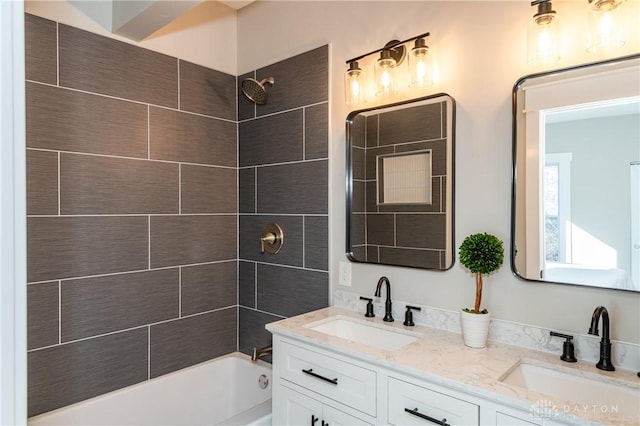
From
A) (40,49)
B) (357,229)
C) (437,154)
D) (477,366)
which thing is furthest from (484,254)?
(40,49)

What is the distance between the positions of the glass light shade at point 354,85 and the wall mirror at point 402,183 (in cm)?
8

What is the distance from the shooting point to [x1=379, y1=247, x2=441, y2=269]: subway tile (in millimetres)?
1762

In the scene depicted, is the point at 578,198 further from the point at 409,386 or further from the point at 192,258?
the point at 192,258

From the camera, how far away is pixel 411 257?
1838mm

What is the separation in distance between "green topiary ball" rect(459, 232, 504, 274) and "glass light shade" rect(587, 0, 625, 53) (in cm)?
75

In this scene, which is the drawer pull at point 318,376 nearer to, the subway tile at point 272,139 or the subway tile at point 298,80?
the subway tile at point 272,139

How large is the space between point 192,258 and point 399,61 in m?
1.65

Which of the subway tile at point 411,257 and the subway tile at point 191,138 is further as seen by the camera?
the subway tile at point 191,138

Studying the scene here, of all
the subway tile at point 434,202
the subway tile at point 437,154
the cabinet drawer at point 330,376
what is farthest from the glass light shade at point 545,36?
the cabinet drawer at point 330,376

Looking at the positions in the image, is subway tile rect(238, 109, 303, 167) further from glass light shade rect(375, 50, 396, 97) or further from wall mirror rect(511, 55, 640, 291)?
wall mirror rect(511, 55, 640, 291)

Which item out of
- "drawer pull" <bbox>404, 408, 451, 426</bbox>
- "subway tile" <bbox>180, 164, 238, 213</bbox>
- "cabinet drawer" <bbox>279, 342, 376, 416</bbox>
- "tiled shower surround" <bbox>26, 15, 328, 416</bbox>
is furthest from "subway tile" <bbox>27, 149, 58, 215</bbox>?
"drawer pull" <bbox>404, 408, 451, 426</bbox>

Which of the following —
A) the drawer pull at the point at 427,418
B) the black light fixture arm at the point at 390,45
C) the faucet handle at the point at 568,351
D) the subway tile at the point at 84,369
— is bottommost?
the subway tile at the point at 84,369

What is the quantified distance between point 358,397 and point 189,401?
4.47 feet

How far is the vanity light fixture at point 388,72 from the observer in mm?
1756
